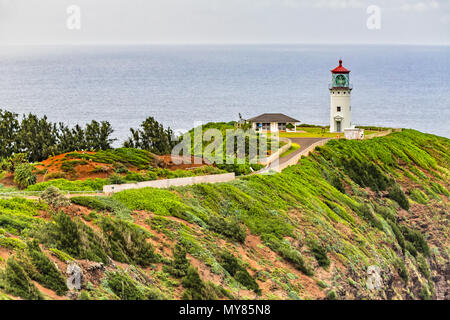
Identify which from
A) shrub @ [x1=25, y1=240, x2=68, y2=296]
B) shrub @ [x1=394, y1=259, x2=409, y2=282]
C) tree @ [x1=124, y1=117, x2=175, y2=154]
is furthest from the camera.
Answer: tree @ [x1=124, y1=117, x2=175, y2=154]

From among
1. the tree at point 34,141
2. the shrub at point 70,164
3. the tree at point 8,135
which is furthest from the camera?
the tree at point 34,141

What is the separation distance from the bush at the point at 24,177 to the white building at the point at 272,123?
3165 centimetres

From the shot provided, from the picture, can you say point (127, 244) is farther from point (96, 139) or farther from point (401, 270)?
point (96, 139)

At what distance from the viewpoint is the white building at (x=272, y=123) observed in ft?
234

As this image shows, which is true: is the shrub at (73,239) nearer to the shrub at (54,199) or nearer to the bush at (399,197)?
the shrub at (54,199)

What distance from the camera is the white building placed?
234 ft

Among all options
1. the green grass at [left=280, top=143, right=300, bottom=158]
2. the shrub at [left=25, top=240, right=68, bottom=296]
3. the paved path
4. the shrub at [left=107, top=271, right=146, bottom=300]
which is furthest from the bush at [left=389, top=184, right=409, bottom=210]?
the shrub at [left=25, top=240, right=68, bottom=296]

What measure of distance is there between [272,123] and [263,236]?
35517 mm

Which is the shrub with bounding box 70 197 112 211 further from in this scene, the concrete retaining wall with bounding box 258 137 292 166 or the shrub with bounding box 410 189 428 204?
the shrub with bounding box 410 189 428 204

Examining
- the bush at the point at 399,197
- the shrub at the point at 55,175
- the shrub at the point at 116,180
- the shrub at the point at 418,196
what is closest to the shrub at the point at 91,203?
the shrub at the point at 116,180

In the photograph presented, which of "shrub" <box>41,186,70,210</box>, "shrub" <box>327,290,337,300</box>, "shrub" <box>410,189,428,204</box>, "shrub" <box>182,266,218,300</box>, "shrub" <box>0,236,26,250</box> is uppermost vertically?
"shrub" <box>41,186,70,210</box>

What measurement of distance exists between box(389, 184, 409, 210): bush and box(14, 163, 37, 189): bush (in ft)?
89.6
